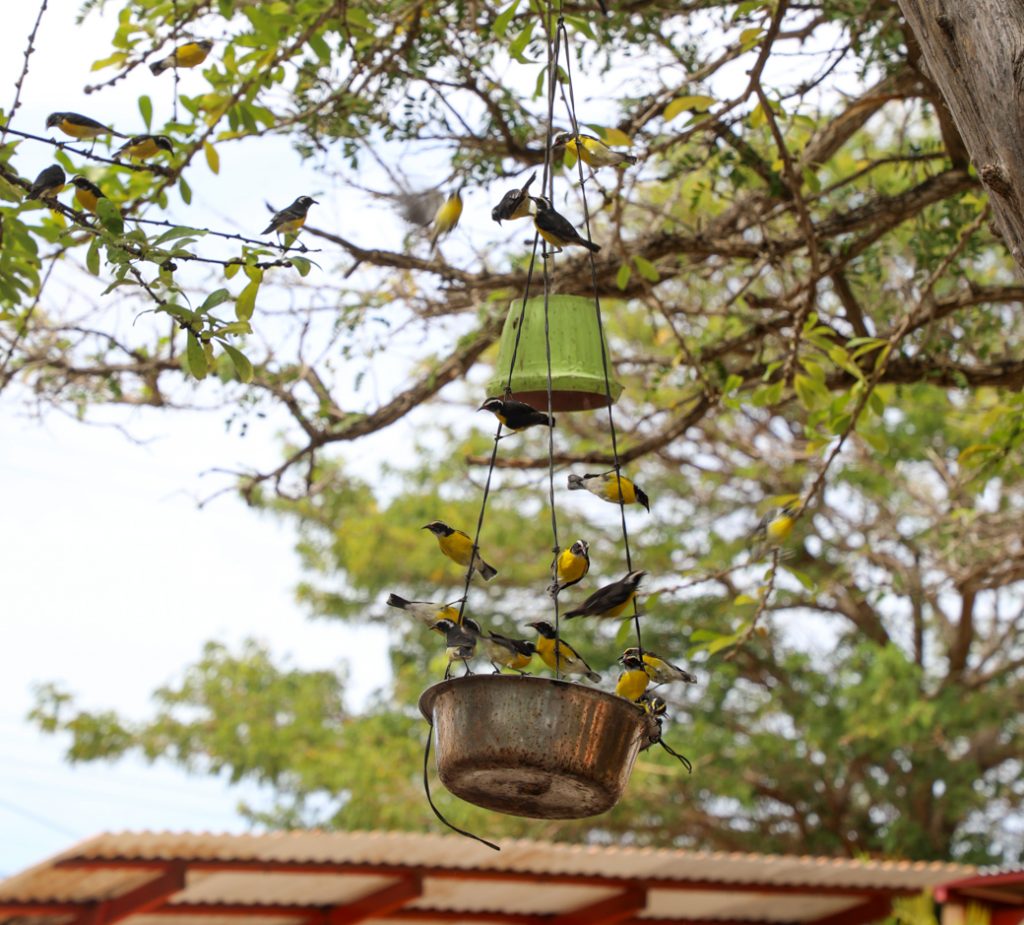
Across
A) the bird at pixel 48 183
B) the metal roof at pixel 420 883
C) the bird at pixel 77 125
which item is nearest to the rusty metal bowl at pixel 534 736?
the bird at pixel 48 183

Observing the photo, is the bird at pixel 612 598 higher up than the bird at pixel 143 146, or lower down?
lower down

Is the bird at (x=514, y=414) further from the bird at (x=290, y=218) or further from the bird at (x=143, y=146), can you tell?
the bird at (x=143, y=146)

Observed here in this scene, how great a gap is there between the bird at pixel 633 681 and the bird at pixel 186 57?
175 cm

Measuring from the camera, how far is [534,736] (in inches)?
82.4

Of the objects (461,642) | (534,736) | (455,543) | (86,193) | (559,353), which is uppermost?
(86,193)

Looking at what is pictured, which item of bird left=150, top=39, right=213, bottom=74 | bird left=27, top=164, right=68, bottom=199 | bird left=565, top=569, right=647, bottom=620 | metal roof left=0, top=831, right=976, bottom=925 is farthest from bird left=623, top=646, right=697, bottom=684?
metal roof left=0, top=831, right=976, bottom=925

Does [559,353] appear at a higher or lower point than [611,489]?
higher

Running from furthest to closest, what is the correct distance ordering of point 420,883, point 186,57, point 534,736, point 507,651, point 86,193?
point 420,883 → point 186,57 → point 86,193 → point 507,651 → point 534,736

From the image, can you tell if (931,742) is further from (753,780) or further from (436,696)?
(436,696)

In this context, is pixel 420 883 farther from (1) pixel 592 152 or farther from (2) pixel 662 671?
(1) pixel 592 152

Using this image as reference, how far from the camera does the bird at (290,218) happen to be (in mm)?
2650

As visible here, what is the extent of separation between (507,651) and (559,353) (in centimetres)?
72

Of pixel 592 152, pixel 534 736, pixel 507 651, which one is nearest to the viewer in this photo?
pixel 534 736

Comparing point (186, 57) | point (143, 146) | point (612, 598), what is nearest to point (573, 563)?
point (612, 598)
